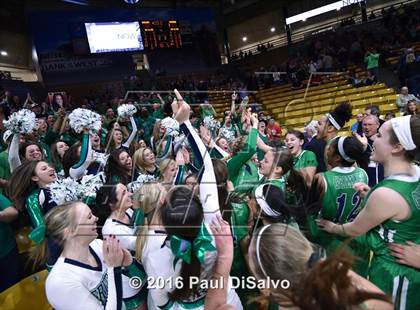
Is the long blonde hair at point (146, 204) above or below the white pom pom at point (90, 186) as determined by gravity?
below

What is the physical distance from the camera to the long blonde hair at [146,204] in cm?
189

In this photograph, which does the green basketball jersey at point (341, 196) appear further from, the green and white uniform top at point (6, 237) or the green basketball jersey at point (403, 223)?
the green and white uniform top at point (6, 237)

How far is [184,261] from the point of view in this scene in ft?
5.18

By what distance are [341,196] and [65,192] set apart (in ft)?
5.92

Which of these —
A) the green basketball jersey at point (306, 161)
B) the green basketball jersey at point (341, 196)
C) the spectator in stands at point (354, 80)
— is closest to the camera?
the green basketball jersey at point (341, 196)

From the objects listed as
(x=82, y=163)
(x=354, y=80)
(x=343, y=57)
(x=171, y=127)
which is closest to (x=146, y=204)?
(x=82, y=163)

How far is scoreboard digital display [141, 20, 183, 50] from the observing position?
1560 centimetres

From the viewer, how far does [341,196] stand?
2381mm

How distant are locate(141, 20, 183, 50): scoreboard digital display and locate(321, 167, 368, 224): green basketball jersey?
14.4m

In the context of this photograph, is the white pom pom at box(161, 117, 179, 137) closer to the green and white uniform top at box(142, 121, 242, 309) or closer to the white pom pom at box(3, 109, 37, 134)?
the white pom pom at box(3, 109, 37, 134)

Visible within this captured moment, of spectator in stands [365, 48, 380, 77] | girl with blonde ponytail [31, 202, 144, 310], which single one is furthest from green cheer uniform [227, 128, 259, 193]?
spectator in stands [365, 48, 380, 77]

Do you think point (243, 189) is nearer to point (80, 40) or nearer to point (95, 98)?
point (95, 98)

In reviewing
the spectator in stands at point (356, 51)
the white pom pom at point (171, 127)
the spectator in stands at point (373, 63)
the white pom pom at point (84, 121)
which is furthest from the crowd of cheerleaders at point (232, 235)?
the spectator in stands at point (356, 51)

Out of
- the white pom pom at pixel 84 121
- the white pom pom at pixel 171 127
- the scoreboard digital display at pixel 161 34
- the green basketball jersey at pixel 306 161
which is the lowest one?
the green basketball jersey at pixel 306 161
